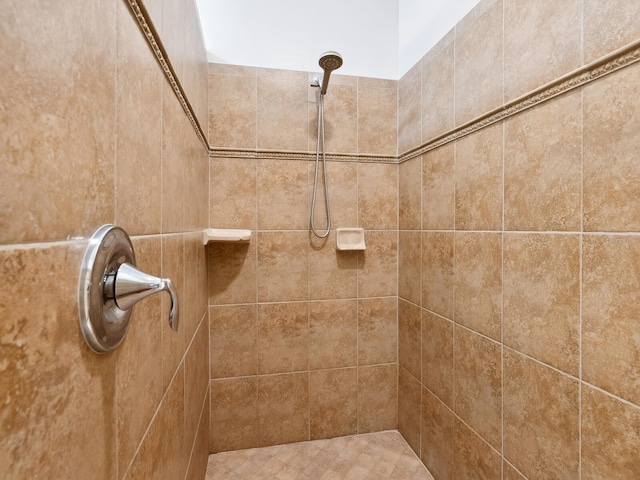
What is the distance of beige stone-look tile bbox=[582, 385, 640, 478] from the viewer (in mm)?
687

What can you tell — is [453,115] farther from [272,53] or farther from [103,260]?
[103,260]

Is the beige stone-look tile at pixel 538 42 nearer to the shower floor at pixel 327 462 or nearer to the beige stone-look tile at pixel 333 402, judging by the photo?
the beige stone-look tile at pixel 333 402

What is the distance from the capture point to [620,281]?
0.71m

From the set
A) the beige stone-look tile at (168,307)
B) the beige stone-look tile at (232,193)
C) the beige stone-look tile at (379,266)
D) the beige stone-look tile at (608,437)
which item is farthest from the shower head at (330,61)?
the beige stone-look tile at (608,437)

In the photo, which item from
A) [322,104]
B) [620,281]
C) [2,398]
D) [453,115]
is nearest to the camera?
[2,398]

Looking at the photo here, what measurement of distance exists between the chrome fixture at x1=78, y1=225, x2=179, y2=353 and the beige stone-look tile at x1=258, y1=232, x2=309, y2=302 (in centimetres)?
118

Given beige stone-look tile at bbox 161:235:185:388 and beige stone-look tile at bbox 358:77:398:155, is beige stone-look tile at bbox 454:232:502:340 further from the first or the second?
beige stone-look tile at bbox 161:235:185:388

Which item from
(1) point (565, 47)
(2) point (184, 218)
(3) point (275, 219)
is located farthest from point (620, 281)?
(3) point (275, 219)

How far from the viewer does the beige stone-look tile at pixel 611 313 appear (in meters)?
0.69

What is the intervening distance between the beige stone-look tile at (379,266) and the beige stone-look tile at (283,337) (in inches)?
14.8

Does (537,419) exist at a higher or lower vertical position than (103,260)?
lower

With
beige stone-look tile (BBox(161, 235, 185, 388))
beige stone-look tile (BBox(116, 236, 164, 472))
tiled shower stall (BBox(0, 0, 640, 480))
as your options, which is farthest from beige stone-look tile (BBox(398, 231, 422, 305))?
beige stone-look tile (BBox(116, 236, 164, 472))

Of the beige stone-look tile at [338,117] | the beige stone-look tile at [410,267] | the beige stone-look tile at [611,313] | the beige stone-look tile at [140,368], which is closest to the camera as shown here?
the beige stone-look tile at [140,368]

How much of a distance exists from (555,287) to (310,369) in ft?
4.10
